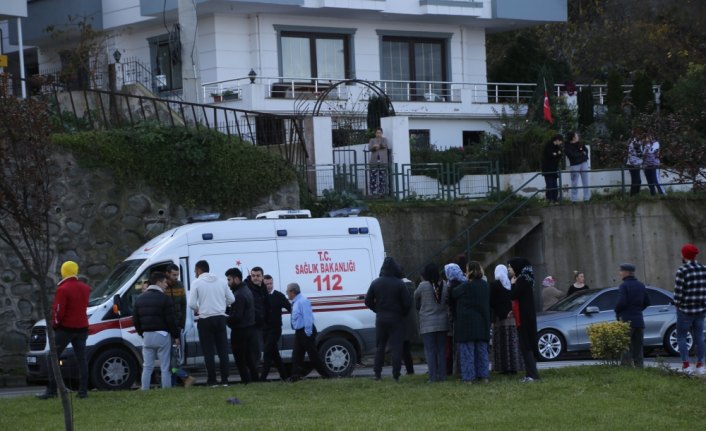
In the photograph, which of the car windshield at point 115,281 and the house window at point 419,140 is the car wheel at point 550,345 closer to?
the car windshield at point 115,281

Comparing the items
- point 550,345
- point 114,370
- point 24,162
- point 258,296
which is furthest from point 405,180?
point 24,162

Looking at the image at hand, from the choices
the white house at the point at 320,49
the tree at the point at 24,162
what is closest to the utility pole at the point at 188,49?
the white house at the point at 320,49

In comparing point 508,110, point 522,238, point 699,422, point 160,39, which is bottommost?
point 699,422

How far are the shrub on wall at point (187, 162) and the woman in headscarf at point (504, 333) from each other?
8671 millimetres

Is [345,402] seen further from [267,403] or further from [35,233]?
[35,233]

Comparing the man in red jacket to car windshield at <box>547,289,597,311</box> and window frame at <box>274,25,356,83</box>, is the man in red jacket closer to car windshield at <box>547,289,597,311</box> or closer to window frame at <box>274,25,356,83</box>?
car windshield at <box>547,289,597,311</box>

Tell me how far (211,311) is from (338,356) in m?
3.40

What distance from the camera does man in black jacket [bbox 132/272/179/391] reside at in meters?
17.1

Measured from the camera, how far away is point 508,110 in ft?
132

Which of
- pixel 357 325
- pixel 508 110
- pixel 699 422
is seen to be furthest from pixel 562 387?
pixel 508 110

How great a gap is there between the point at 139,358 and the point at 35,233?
6.43m

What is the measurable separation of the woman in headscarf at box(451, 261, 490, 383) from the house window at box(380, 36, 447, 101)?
2381 centimetres

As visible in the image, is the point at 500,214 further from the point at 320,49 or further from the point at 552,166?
the point at 320,49

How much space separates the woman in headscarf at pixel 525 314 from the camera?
16156 mm
